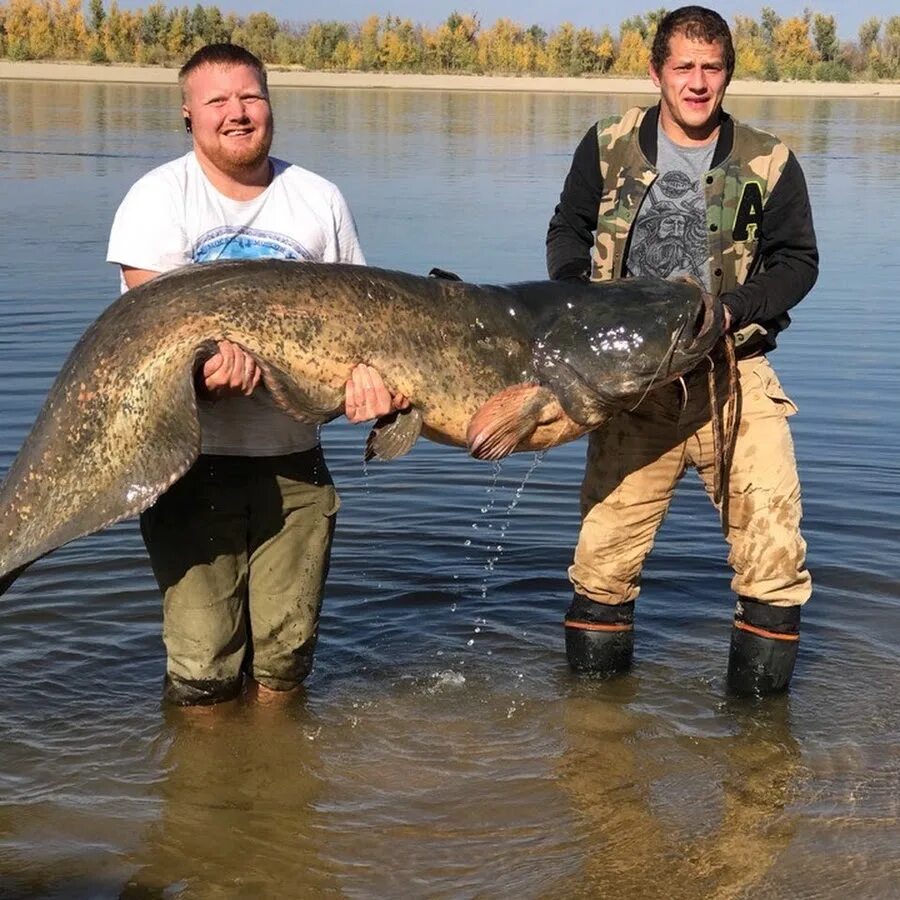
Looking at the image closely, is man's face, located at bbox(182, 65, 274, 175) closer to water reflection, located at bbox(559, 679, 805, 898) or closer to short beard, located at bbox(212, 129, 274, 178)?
short beard, located at bbox(212, 129, 274, 178)

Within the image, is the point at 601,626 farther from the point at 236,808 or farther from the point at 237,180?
the point at 237,180

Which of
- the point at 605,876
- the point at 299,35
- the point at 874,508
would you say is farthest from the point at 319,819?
the point at 299,35

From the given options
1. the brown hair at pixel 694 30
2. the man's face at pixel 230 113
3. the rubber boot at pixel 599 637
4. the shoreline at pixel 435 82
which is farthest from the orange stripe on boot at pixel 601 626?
the shoreline at pixel 435 82

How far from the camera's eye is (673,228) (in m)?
4.94

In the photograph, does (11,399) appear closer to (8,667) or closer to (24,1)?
(8,667)

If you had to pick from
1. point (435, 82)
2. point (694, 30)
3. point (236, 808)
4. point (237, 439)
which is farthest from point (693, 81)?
point (435, 82)

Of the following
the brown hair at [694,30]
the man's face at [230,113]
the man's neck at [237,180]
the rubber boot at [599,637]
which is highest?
the brown hair at [694,30]

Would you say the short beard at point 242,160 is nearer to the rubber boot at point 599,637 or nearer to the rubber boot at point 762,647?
the rubber boot at point 599,637

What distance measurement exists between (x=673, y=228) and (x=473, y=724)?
6.27 ft

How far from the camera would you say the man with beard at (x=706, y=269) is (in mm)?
4805

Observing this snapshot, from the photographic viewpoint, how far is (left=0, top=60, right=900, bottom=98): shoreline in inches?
2235

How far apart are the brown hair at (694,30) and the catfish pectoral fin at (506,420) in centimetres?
132

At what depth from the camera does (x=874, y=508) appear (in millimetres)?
7594

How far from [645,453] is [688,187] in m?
0.93
